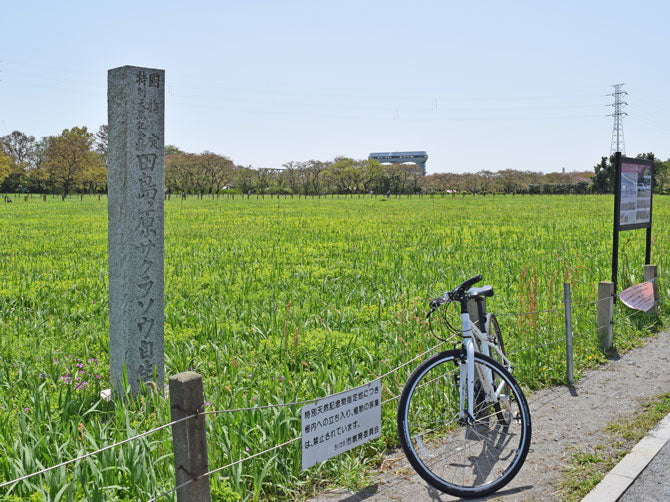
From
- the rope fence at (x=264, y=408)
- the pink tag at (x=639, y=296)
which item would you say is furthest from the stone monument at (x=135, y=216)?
the pink tag at (x=639, y=296)

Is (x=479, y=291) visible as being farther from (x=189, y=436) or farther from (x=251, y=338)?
(x=251, y=338)

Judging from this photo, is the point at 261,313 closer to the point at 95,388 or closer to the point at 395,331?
the point at 395,331

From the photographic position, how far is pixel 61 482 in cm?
291

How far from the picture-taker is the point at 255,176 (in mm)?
97062

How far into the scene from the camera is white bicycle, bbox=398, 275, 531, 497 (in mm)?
3346

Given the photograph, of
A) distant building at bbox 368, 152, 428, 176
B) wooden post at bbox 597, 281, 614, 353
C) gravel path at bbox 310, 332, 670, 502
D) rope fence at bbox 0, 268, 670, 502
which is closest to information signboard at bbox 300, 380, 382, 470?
rope fence at bbox 0, 268, 670, 502

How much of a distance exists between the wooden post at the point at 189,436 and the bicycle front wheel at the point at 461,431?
4.04ft

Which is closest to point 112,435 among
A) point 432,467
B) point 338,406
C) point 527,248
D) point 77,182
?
point 338,406

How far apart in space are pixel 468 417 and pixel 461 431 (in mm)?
837

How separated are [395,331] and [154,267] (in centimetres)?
287

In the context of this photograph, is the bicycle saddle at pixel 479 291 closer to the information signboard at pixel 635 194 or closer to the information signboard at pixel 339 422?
the information signboard at pixel 339 422

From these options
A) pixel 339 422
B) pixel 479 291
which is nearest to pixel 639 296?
pixel 479 291

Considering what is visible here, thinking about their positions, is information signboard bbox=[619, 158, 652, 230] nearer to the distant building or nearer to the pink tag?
the pink tag

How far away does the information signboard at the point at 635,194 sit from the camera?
7.41 metres
